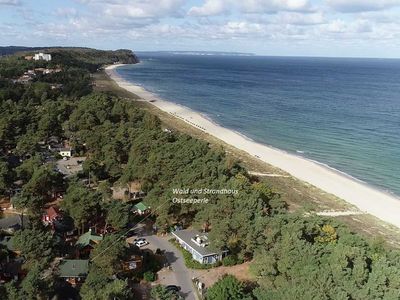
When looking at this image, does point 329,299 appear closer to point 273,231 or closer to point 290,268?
point 290,268

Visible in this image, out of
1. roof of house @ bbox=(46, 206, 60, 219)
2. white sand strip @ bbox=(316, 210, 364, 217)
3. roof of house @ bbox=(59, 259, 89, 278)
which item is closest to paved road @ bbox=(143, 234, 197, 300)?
roof of house @ bbox=(59, 259, 89, 278)

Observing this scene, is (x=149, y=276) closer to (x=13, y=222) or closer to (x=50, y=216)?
(x=50, y=216)

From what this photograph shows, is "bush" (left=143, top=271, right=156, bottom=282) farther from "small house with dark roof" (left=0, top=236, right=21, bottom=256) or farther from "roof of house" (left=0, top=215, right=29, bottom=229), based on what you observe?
"roof of house" (left=0, top=215, right=29, bottom=229)

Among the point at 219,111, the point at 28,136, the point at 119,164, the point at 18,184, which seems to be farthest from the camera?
the point at 219,111

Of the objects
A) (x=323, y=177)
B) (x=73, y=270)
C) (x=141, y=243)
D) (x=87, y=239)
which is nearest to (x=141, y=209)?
(x=141, y=243)

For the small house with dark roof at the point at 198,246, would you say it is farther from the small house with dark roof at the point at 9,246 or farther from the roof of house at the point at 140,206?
the small house with dark roof at the point at 9,246

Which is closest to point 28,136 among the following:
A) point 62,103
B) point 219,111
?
point 62,103
